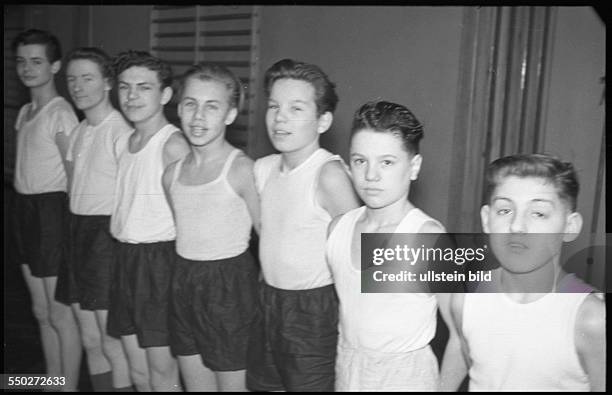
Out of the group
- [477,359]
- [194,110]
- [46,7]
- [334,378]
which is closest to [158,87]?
[194,110]

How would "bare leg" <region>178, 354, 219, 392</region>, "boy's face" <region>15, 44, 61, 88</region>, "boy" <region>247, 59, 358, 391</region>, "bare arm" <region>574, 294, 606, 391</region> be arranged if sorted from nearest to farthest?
"bare arm" <region>574, 294, 606, 391</region>
"boy" <region>247, 59, 358, 391</region>
"bare leg" <region>178, 354, 219, 392</region>
"boy's face" <region>15, 44, 61, 88</region>

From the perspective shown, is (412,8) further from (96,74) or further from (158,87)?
(96,74)

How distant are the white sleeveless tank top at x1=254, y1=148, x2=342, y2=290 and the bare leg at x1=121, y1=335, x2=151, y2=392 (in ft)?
1.05

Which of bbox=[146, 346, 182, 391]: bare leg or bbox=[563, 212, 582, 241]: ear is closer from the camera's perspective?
bbox=[563, 212, 582, 241]: ear

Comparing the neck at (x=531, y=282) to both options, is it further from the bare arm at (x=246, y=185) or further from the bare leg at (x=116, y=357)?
the bare leg at (x=116, y=357)

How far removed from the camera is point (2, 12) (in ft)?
3.85

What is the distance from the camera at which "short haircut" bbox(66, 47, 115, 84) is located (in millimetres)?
1188

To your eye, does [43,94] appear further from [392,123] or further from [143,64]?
[392,123]

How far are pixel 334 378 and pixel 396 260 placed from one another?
0.20 metres

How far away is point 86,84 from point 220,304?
18.7 inches

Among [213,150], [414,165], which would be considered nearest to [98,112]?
[213,150]

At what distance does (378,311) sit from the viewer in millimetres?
939

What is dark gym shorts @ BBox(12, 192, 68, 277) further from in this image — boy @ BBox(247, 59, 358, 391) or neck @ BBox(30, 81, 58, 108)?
boy @ BBox(247, 59, 358, 391)

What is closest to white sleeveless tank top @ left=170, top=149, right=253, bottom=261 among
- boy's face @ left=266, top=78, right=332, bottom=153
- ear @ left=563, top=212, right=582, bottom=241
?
boy's face @ left=266, top=78, right=332, bottom=153
